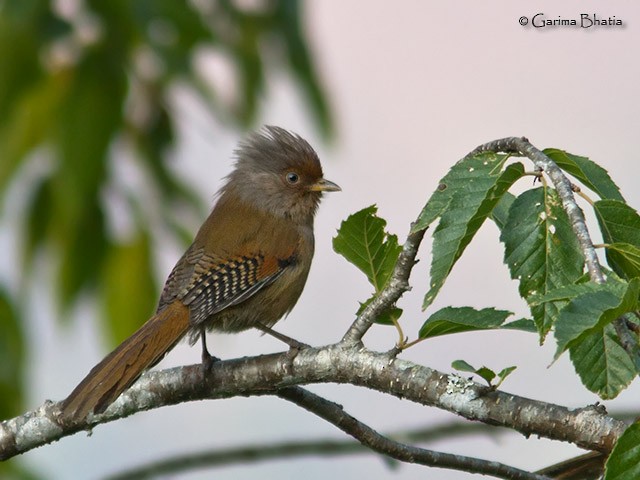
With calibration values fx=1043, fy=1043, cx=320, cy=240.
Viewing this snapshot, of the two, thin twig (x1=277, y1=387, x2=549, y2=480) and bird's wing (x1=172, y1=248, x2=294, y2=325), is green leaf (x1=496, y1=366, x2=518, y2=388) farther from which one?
bird's wing (x1=172, y1=248, x2=294, y2=325)

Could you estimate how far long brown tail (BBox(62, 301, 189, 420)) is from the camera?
3.73 meters

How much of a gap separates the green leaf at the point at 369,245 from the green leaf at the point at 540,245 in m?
0.56

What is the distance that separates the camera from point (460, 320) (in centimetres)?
276

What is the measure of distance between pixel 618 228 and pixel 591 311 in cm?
48

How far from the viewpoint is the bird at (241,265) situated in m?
3.99

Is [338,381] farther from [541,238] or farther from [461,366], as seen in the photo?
[541,238]

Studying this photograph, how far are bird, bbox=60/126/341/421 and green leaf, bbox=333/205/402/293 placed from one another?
3.37 feet

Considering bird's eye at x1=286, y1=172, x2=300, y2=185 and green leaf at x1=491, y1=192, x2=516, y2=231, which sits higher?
bird's eye at x1=286, y1=172, x2=300, y2=185

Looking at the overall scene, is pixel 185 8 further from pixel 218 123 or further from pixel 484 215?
pixel 484 215

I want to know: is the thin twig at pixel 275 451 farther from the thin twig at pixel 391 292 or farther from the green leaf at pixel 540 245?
the green leaf at pixel 540 245

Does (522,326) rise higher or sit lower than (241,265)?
lower

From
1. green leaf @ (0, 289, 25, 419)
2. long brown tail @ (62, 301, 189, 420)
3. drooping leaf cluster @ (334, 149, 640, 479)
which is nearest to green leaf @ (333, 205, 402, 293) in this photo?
drooping leaf cluster @ (334, 149, 640, 479)

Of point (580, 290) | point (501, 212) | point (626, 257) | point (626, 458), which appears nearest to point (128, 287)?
point (501, 212)

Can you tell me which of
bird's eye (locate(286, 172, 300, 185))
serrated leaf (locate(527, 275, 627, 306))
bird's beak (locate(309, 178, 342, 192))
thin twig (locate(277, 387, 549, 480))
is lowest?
thin twig (locate(277, 387, 549, 480))
